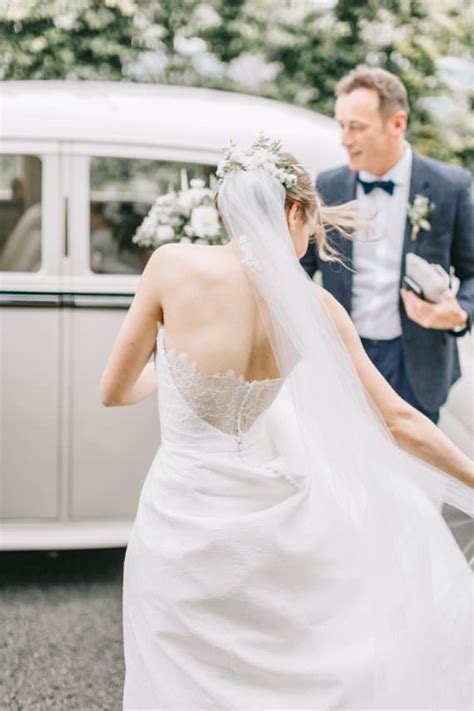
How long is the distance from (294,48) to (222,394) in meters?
9.56

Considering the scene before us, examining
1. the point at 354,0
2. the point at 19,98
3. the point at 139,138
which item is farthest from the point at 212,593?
the point at 354,0

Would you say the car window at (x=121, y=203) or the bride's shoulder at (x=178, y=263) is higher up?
the bride's shoulder at (x=178, y=263)

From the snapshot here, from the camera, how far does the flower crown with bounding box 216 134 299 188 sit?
2580 mm

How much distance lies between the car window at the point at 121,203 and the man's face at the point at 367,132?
0.84 metres

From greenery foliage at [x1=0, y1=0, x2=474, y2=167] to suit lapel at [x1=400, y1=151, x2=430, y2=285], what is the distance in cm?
752

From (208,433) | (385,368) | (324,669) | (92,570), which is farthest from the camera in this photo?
(92,570)

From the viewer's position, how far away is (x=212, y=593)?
2438 mm

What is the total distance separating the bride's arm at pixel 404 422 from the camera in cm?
260

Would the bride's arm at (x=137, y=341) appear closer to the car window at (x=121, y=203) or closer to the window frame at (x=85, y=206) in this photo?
the window frame at (x=85, y=206)

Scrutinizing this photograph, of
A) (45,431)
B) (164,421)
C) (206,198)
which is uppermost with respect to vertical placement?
(206,198)

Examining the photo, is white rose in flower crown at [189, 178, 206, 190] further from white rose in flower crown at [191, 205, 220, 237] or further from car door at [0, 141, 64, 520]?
car door at [0, 141, 64, 520]

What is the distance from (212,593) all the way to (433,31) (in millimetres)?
10319

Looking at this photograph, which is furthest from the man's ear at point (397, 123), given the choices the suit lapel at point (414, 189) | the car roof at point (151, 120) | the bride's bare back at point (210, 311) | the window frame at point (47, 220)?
the bride's bare back at point (210, 311)

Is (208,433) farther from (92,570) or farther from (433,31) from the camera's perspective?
(433,31)
